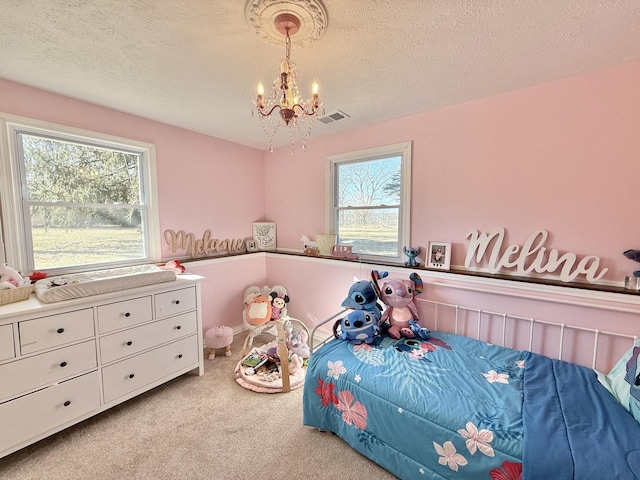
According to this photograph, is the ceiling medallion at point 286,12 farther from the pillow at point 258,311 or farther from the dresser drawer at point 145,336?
the pillow at point 258,311

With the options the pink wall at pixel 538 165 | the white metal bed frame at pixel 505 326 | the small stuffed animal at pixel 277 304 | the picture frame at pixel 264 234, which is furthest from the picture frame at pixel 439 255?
the picture frame at pixel 264 234

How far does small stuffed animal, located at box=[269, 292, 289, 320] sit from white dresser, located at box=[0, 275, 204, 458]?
88 cm

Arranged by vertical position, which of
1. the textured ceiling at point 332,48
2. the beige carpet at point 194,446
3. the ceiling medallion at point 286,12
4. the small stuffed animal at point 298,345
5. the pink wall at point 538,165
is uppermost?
the textured ceiling at point 332,48

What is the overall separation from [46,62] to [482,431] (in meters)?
3.09

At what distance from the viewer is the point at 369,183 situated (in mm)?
2744

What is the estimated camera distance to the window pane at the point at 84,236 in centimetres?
204

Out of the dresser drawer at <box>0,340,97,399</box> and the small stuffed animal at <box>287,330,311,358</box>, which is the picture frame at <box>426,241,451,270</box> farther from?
the dresser drawer at <box>0,340,97,399</box>

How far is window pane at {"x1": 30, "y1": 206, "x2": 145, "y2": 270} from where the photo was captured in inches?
80.3

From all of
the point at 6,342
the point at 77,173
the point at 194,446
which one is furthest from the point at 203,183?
the point at 194,446

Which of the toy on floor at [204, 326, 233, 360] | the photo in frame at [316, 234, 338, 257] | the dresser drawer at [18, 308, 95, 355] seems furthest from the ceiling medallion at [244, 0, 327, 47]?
the toy on floor at [204, 326, 233, 360]

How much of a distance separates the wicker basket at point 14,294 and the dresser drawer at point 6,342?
242 mm

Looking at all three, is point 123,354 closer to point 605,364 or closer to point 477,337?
point 477,337

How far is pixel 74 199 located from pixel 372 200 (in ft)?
8.72

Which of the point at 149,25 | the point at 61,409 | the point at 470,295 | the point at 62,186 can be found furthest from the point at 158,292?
the point at 470,295
